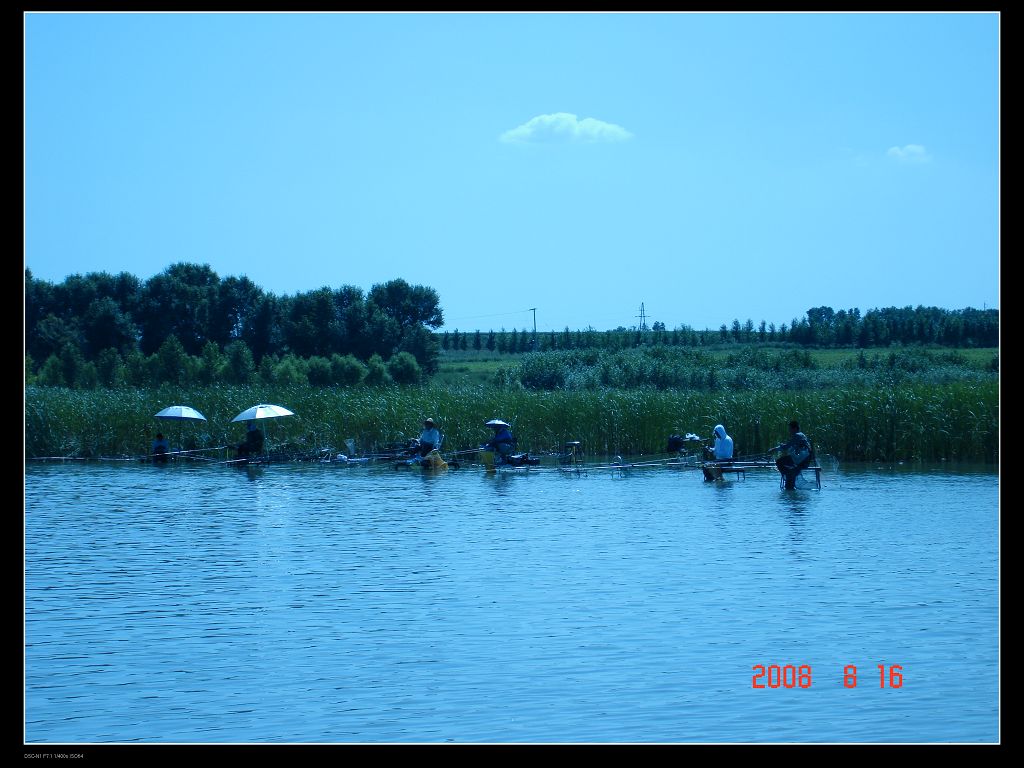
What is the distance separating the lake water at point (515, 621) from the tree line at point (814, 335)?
75.1 meters

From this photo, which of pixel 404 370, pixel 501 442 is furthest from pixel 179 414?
pixel 404 370

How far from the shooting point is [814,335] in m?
123

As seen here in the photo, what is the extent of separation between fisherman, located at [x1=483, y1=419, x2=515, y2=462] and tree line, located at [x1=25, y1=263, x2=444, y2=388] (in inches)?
2047

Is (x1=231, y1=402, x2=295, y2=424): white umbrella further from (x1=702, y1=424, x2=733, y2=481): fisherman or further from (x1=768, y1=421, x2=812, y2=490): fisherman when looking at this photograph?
(x1=768, y1=421, x2=812, y2=490): fisherman

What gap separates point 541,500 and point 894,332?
9220cm

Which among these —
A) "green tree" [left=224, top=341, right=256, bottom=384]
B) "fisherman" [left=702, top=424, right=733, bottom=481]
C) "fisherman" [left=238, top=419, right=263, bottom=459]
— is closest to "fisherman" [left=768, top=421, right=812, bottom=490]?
"fisherman" [left=702, top=424, right=733, bottom=481]

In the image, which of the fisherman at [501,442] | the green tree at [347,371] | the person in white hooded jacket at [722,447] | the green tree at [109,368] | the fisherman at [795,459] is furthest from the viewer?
the green tree at [347,371]

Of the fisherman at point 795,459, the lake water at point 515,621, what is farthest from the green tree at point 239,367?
the fisherman at point 795,459

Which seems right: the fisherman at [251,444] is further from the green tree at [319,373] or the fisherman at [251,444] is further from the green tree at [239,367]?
the green tree at [319,373]

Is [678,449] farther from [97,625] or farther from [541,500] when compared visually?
[97,625]

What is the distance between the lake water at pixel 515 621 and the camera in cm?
1246

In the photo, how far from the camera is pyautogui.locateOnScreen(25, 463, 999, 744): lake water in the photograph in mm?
12461
